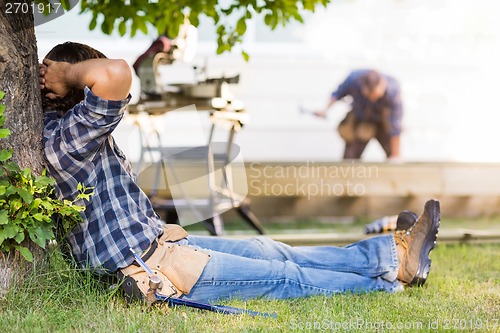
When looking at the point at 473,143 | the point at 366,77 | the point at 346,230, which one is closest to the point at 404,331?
the point at 346,230

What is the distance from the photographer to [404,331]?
2.37 metres

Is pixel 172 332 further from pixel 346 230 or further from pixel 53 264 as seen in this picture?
pixel 346 230

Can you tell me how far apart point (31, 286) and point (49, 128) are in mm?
559

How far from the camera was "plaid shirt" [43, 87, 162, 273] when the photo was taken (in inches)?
99.9

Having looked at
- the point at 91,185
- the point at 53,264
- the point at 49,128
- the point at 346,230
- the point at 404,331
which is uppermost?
the point at 49,128

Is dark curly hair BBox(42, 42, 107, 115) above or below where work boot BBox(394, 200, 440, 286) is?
above

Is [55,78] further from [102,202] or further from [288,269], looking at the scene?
[288,269]

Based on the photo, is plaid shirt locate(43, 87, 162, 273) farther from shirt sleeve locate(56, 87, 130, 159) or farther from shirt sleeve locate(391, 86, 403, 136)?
shirt sleeve locate(391, 86, 403, 136)
